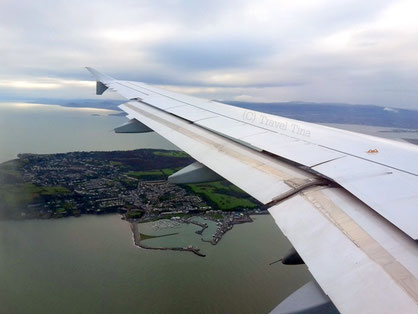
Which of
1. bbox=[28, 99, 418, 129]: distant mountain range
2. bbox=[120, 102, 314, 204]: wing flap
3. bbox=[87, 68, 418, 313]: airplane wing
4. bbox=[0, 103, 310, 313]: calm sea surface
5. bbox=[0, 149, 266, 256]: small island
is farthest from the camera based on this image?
bbox=[28, 99, 418, 129]: distant mountain range

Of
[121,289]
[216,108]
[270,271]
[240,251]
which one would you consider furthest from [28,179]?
[216,108]

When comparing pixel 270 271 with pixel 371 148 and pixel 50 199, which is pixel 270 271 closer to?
pixel 371 148

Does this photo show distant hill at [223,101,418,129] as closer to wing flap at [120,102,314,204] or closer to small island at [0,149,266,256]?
small island at [0,149,266,256]

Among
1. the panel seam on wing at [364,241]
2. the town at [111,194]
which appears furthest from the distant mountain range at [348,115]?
the panel seam on wing at [364,241]

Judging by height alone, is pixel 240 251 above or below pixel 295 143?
below

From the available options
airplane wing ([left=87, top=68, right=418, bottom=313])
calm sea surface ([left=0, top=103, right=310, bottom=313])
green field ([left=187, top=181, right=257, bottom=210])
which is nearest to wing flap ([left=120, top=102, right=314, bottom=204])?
airplane wing ([left=87, top=68, right=418, bottom=313])

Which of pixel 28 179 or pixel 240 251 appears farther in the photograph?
pixel 28 179
